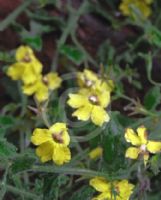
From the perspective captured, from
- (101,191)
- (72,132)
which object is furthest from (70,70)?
(101,191)

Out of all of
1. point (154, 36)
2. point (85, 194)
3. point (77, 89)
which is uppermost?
point (154, 36)

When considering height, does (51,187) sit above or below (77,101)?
below

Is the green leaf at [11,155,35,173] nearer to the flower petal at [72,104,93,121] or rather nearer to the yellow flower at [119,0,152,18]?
the flower petal at [72,104,93,121]

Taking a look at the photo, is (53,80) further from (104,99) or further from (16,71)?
(104,99)

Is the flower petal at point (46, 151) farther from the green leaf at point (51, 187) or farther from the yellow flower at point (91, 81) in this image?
the yellow flower at point (91, 81)

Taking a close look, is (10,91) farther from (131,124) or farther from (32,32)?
(131,124)

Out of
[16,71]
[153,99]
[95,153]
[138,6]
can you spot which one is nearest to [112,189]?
[95,153]

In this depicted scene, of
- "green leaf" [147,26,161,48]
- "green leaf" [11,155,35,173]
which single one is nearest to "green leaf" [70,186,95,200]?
"green leaf" [11,155,35,173]
